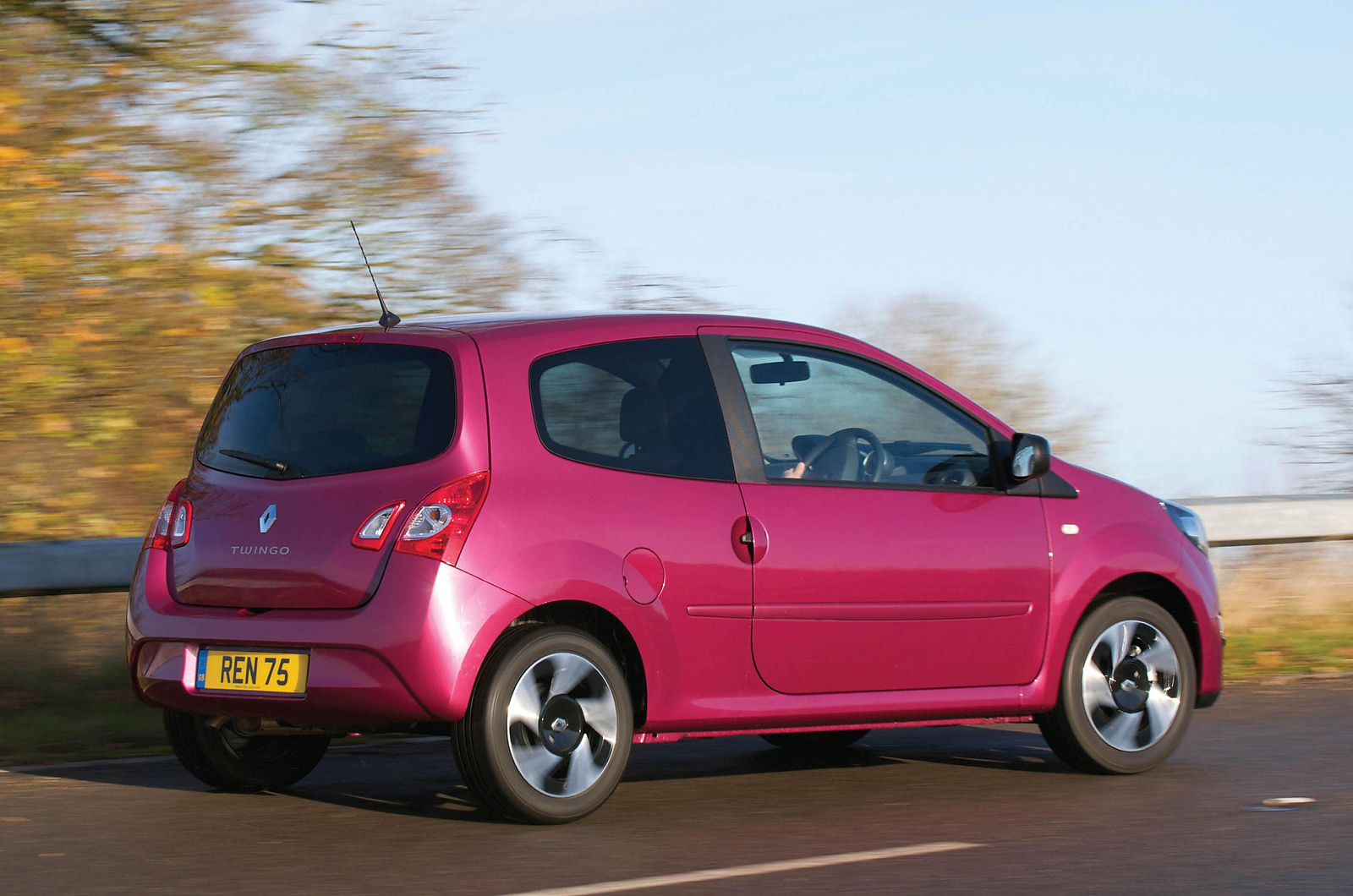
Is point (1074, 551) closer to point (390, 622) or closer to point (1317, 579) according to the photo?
point (390, 622)

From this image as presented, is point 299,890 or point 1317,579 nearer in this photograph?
point 299,890

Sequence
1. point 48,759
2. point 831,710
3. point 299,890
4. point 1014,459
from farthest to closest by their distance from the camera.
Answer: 1. point 48,759
2. point 1014,459
3. point 831,710
4. point 299,890

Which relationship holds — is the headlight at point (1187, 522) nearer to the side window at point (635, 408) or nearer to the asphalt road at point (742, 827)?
the asphalt road at point (742, 827)

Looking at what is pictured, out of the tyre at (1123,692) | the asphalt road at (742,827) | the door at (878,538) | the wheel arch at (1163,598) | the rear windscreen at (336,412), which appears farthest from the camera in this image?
the wheel arch at (1163,598)

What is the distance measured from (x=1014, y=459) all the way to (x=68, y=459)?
720cm

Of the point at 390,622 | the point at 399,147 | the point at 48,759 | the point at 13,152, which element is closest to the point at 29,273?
the point at 13,152

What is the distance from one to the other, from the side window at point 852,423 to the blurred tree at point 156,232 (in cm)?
621

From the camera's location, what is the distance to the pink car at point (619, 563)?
18.4 ft

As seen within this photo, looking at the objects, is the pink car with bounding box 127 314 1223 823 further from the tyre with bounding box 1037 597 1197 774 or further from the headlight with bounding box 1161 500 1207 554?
the headlight with bounding box 1161 500 1207 554

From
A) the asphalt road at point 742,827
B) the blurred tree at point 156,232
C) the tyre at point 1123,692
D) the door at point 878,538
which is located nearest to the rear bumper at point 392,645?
the asphalt road at point 742,827

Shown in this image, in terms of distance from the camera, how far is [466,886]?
486 cm

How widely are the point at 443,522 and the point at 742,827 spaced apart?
1476 mm

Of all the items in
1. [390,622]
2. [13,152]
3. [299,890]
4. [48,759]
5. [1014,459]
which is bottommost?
[48,759]

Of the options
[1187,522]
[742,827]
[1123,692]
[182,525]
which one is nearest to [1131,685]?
[1123,692]
